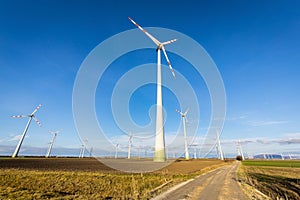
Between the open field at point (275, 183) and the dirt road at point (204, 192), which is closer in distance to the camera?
the dirt road at point (204, 192)

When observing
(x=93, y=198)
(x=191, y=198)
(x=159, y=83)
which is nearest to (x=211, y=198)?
(x=191, y=198)

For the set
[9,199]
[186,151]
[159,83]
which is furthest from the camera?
[186,151]

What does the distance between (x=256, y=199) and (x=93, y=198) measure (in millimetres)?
11903

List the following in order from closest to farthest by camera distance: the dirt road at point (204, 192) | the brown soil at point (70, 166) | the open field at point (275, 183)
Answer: the dirt road at point (204, 192) → the open field at point (275, 183) → the brown soil at point (70, 166)

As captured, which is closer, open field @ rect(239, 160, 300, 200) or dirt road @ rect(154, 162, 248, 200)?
dirt road @ rect(154, 162, 248, 200)

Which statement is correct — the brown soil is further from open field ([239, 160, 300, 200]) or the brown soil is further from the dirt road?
the dirt road

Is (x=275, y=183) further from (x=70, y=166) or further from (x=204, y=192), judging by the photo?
(x=70, y=166)

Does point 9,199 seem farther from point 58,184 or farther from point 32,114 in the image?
point 32,114

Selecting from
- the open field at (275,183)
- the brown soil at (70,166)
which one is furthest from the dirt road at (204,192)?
the brown soil at (70,166)

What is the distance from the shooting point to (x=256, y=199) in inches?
509

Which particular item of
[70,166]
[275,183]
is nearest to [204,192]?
[275,183]

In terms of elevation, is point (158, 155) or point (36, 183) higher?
point (158, 155)

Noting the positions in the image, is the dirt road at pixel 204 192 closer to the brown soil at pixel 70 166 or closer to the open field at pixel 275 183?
the open field at pixel 275 183

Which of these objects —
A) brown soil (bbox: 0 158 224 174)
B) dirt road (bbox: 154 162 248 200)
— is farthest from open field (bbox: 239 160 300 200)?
brown soil (bbox: 0 158 224 174)
